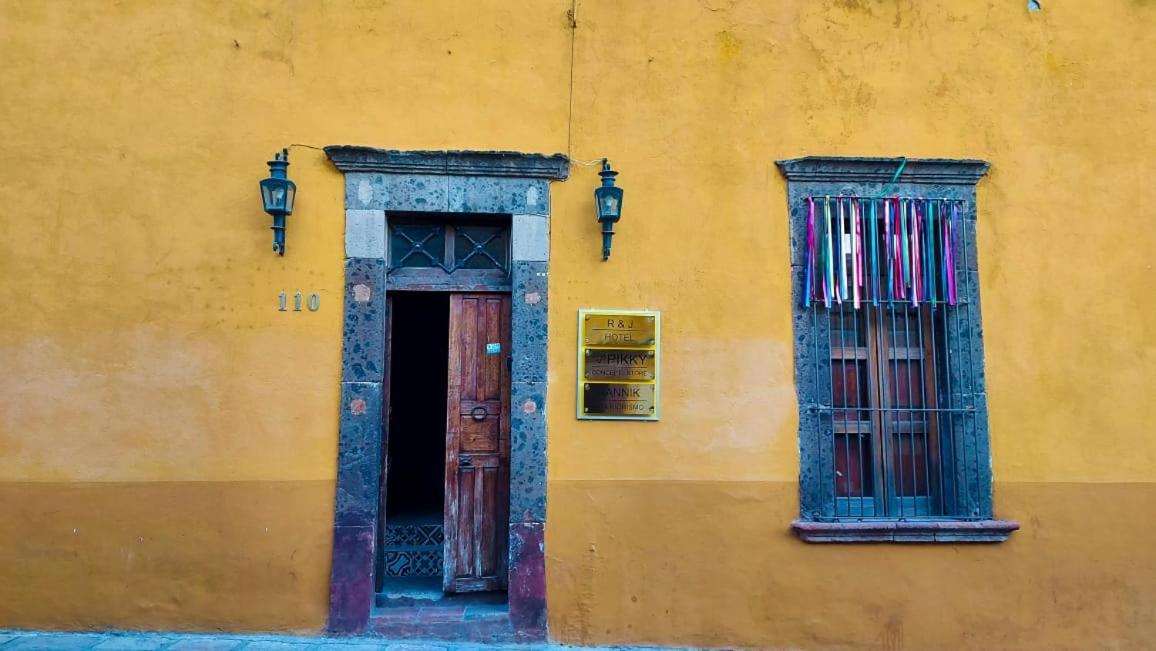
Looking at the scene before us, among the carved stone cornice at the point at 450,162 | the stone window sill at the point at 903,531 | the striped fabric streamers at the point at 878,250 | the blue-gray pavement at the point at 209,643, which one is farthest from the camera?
the striped fabric streamers at the point at 878,250

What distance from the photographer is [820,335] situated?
4871 mm

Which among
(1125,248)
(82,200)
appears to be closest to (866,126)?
(1125,248)

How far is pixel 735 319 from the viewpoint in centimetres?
480

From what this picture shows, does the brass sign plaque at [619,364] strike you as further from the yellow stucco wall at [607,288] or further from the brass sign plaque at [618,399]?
the yellow stucco wall at [607,288]

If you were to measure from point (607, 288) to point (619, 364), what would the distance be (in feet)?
1.71

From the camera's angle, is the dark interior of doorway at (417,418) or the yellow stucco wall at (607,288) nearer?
the yellow stucco wall at (607,288)

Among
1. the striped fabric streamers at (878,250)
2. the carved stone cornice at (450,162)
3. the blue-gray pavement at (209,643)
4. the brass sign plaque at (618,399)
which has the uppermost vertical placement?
the carved stone cornice at (450,162)

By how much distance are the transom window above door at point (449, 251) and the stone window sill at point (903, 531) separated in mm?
2629

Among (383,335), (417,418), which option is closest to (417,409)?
(417,418)

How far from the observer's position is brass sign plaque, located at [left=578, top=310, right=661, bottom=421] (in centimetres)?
470

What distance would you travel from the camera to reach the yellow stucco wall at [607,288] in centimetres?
455

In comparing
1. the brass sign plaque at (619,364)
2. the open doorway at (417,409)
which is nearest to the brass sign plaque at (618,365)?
the brass sign plaque at (619,364)

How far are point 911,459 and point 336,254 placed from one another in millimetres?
4197

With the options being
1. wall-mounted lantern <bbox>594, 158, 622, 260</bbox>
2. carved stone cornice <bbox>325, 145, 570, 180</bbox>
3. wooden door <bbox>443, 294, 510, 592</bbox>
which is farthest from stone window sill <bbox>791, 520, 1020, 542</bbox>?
carved stone cornice <bbox>325, 145, 570, 180</bbox>
